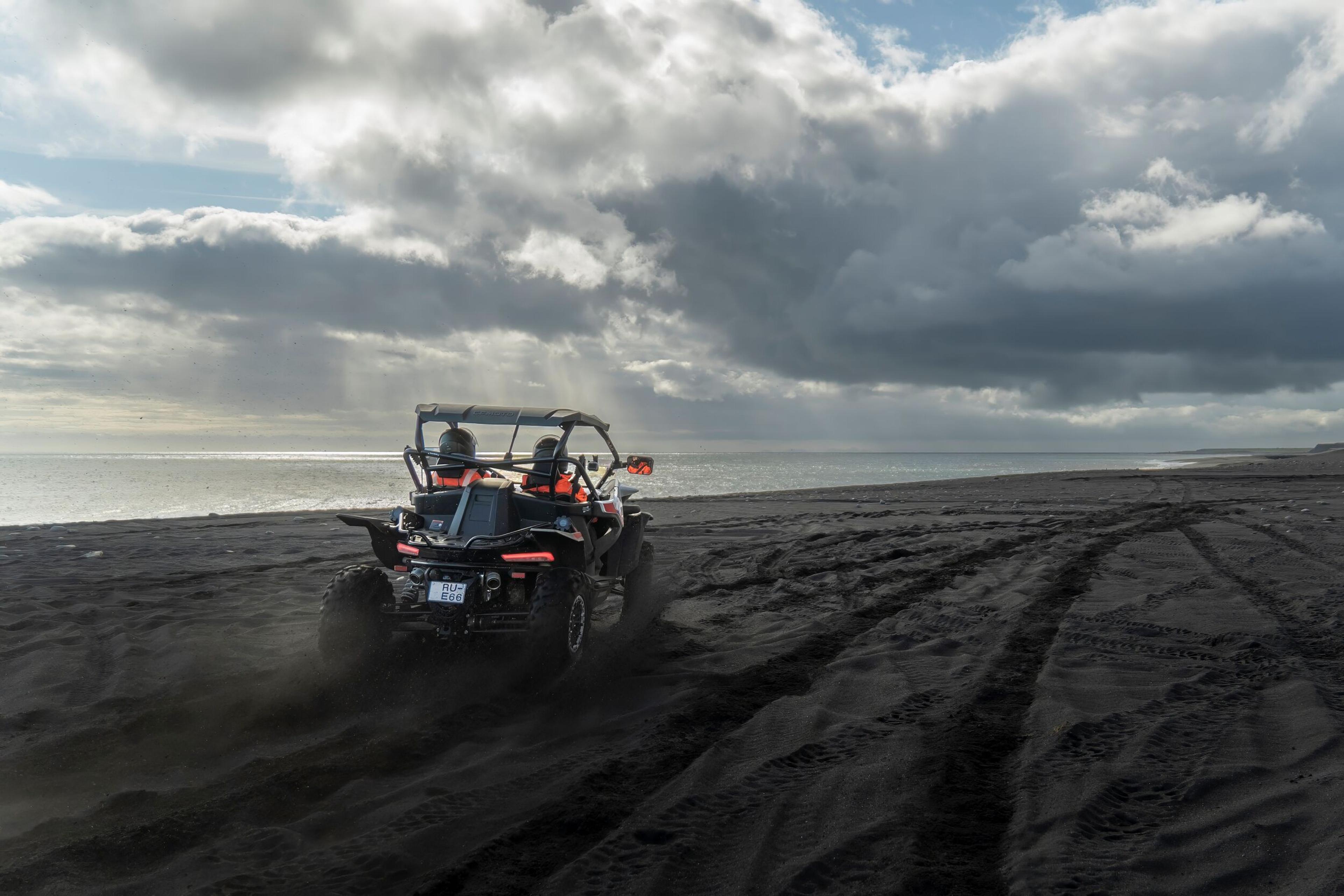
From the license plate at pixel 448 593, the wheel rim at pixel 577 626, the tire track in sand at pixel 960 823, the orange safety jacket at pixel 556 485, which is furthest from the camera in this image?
the orange safety jacket at pixel 556 485

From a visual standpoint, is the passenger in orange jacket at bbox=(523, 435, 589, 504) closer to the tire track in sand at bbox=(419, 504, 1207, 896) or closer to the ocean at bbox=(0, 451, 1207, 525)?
the tire track in sand at bbox=(419, 504, 1207, 896)

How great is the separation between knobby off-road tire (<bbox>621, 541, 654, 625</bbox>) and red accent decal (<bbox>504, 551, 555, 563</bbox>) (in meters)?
2.08

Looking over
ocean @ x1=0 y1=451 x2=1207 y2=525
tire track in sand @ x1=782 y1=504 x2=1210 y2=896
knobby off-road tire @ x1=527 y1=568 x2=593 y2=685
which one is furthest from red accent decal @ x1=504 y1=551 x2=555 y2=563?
ocean @ x1=0 y1=451 x2=1207 y2=525

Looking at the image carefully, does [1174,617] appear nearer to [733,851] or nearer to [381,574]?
[733,851]

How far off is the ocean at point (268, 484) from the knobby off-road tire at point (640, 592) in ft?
62.7

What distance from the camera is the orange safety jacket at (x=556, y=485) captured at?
7.14 m

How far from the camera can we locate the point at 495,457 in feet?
26.0

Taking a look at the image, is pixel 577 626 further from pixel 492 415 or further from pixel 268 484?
pixel 268 484

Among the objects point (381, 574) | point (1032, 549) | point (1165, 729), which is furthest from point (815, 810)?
point (1032, 549)

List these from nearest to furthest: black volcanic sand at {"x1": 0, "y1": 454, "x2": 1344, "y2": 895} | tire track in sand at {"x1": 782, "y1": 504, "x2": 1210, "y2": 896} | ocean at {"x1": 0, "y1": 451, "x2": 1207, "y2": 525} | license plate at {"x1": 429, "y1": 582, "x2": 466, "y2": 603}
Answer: tire track in sand at {"x1": 782, "y1": 504, "x2": 1210, "y2": 896}, black volcanic sand at {"x1": 0, "y1": 454, "x2": 1344, "y2": 895}, license plate at {"x1": 429, "y1": 582, "x2": 466, "y2": 603}, ocean at {"x1": 0, "y1": 451, "x2": 1207, "y2": 525}

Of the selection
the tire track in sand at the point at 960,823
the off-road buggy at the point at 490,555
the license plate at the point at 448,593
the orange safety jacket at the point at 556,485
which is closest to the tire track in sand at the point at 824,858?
the tire track in sand at the point at 960,823

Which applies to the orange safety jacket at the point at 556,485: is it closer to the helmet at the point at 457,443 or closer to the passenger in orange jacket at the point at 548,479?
the passenger in orange jacket at the point at 548,479

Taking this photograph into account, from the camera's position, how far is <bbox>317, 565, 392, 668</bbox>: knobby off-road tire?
6102mm

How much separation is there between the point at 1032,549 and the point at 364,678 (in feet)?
35.4
